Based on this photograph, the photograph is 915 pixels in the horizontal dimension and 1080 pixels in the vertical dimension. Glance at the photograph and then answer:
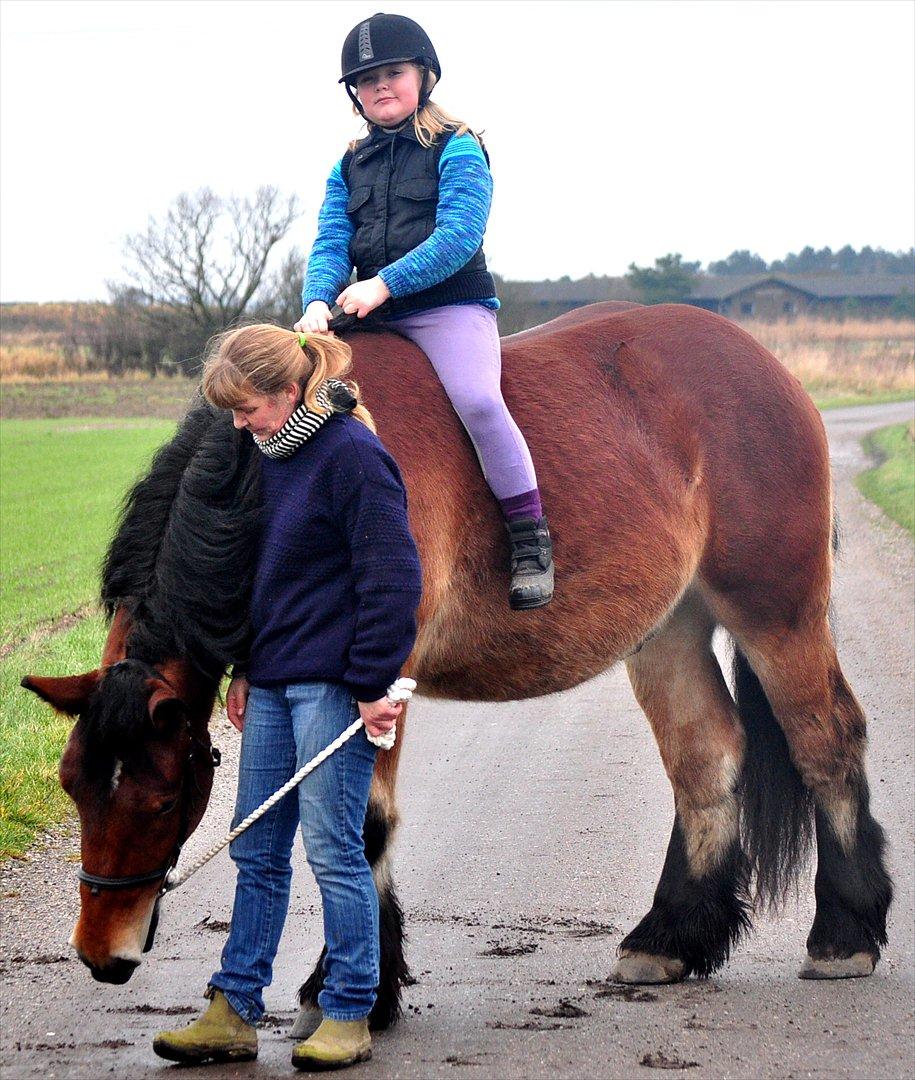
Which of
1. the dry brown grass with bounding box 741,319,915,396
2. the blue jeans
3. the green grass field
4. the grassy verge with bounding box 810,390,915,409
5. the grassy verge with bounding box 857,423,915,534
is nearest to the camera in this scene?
the blue jeans

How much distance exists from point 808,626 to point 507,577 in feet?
4.28

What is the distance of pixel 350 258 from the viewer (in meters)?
3.88

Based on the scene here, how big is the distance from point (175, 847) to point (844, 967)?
2.23 meters

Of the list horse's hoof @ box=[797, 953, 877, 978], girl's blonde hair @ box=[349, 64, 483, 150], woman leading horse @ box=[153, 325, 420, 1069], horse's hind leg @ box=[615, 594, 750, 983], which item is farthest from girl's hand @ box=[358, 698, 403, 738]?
horse's hoof @ box=[797, 953, 877, 978]

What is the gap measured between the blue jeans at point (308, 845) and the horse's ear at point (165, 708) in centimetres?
30

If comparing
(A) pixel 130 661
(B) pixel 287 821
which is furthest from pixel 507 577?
(A) pixel 130 661

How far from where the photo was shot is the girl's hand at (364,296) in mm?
3477

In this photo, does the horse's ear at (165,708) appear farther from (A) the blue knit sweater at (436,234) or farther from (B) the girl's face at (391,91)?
(B) the girl's face at (391,91)

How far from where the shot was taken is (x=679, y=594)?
13.6ft

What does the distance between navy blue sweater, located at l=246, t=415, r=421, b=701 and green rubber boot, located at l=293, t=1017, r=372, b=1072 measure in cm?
83

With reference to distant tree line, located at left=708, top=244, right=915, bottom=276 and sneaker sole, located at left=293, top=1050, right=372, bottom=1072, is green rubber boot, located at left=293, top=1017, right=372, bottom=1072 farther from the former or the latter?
distant tree line, located at left=708, top=244, right=915, bottom=276

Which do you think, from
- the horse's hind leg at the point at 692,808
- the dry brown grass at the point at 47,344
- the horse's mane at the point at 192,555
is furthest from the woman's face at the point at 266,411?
the dry brown grass at the point at 47,344

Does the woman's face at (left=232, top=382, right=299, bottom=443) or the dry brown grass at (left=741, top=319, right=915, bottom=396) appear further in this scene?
the dry brown grass at (left=741, top=319, right=915, bottom=396)

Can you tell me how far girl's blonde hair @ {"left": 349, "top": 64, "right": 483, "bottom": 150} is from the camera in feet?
12.1
